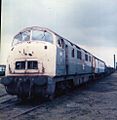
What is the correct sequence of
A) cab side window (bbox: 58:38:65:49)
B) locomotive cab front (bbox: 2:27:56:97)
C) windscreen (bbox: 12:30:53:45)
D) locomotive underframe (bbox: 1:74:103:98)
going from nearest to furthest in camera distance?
locomotive underframe (bbox: 1:74:103:98) < locomotive cab front (bbox: 2:27:56:97) < windscreen (bbox: 12:30:53:45) < cab side window (bbox: 58:38:65:49)

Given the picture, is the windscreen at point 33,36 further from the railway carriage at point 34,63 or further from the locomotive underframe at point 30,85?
the locomotive underframe at point 30,85

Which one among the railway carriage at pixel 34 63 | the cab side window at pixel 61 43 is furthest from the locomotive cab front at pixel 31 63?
the cab side window at pixel 61 43

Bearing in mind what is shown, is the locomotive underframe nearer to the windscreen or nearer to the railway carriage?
the railway carriage

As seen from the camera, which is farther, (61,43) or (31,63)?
(61,43)

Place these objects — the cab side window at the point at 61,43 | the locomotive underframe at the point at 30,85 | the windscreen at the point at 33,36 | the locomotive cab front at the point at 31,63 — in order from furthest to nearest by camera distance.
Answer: the cab side window at the point at 61,43 → the windscreen at the point at 33,36 → the locomotive cab front at the point at 31,63 → the locomotive underframe at the point at 30,85

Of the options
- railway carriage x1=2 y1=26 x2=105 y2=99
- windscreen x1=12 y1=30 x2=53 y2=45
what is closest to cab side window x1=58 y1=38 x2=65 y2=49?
railway carriage x1=2 y1=26 x2=105 y2=99

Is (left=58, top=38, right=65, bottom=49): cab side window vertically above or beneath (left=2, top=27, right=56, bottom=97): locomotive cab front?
above

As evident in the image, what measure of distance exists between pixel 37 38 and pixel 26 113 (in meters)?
4.28

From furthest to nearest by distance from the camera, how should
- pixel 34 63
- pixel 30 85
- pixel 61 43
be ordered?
pixel 61 43, pixel 34 63, pixel 30 85

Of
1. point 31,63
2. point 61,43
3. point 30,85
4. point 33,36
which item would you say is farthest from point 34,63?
point 61,43

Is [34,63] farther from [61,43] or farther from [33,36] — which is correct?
[61,43]

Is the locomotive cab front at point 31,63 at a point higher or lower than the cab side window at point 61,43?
lower

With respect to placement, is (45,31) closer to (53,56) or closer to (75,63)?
(53,56)

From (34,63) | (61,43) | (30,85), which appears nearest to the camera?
(30,85)
